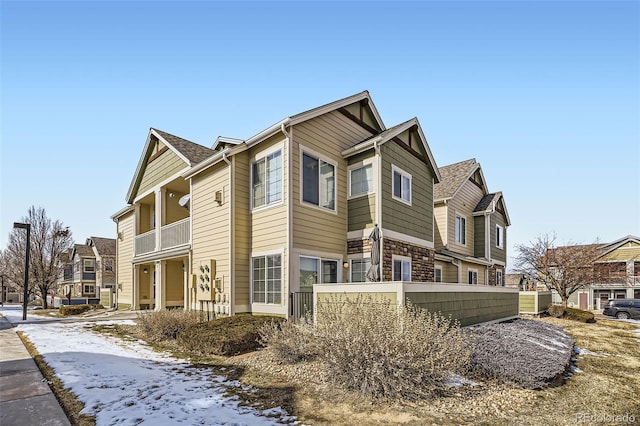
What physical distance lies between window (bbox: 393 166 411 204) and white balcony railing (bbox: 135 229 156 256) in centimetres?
1180

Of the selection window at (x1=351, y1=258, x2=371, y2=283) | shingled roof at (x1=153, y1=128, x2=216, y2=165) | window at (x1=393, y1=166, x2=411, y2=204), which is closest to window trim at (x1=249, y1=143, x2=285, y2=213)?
shingled roof at (x1=153, y1=128, x2=216, y2=165)

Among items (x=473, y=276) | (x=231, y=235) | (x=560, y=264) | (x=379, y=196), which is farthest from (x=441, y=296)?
(x=560, y=264)

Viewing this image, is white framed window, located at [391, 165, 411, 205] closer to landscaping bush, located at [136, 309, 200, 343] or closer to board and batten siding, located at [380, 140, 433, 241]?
board and batten siding, located at [380, 140, 433, 241]

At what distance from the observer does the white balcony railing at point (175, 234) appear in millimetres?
15562

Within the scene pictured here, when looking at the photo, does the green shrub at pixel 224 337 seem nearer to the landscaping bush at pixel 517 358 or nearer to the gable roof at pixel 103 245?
the landscaping bush at pixel 517 358

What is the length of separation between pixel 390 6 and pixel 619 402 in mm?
11480

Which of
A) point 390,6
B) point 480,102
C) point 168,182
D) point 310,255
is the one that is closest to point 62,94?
point 168,182

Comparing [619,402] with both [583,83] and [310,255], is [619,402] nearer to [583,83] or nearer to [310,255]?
[310,255]

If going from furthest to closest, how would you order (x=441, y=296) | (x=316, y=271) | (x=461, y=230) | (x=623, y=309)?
(x=623, y=309)
(x=461, y=230)
(x=316, y=271)
(x=441, y=296)

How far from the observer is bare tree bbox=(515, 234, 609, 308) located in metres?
27.2

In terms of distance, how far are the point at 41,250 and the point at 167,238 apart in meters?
20.2

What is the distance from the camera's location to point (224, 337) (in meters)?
9.27

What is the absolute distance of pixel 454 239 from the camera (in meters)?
20.9

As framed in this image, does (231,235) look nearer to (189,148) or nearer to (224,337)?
(224,337)
